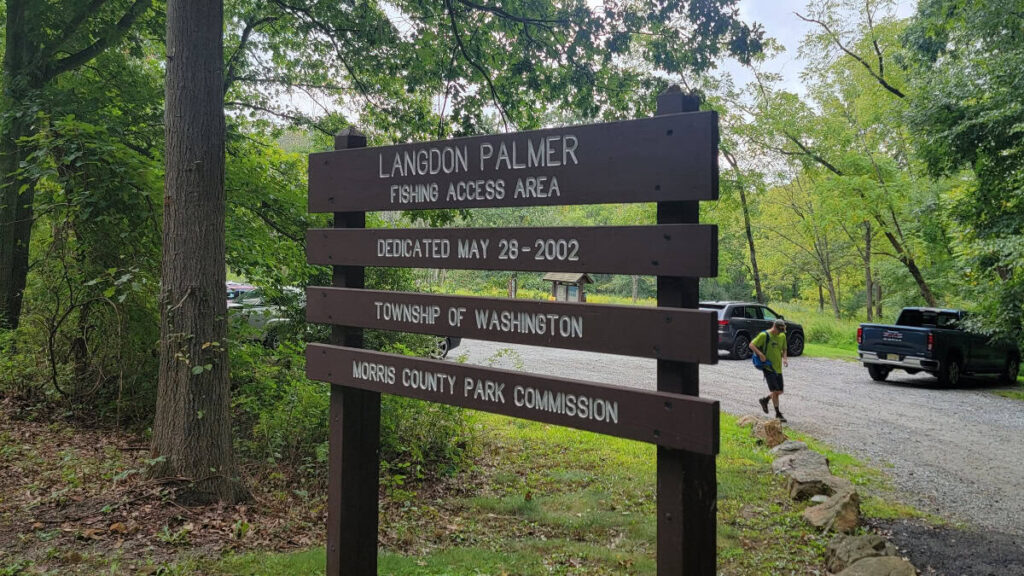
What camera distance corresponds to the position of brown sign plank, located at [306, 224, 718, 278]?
234 centimetres

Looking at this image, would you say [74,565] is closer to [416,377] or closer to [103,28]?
[416,377]

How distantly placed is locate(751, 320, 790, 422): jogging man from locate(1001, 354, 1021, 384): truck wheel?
1058cm

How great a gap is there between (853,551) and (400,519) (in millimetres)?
3625

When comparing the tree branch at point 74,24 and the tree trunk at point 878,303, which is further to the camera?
the tree trunk at point 878,303

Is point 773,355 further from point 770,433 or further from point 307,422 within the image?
point 307,422

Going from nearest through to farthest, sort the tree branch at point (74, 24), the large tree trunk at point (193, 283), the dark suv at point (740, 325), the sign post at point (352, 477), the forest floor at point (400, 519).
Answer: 1. the sign post at point (352, 477)
2. the forest floor at point (400, 519)
3. the large tree trunk at point (193, 283)
4. the tree branch at point (74, 24)
5. the dark suv at point (740, 325)

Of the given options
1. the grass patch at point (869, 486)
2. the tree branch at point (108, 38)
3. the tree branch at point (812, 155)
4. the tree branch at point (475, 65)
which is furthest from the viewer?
the tree branch at point (812, 155)

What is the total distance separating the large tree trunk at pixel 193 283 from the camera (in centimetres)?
498

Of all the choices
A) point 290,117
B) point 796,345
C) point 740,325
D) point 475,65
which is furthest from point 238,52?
point 796,345

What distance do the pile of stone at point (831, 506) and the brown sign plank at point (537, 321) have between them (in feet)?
10.7

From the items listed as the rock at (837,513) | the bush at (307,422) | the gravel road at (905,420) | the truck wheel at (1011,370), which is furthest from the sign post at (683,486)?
the truck wheel at (1011,370)

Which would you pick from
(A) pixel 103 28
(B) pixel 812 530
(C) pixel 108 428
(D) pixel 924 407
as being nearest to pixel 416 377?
(B) pixel 812 530

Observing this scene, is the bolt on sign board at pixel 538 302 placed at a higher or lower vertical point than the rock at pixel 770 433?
higher

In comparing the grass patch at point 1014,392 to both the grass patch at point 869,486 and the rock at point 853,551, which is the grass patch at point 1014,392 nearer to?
the grass patch at point 869,486
